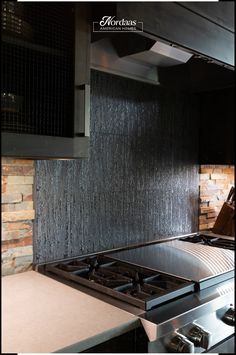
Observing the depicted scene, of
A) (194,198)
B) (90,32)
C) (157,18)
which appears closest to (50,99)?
(90,32)

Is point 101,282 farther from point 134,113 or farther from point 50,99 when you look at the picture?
point 134,113

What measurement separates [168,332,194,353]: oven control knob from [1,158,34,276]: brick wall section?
2.14 feet

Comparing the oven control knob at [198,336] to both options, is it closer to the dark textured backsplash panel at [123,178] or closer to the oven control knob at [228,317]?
the oven control knob at [228,317]

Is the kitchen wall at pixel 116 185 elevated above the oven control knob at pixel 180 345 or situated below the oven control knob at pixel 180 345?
above

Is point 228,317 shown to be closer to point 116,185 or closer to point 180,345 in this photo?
point 180,345

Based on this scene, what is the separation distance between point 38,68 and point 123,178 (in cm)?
81

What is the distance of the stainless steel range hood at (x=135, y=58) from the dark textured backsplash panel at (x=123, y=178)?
0.05 m

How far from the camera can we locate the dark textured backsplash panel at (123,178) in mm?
1440

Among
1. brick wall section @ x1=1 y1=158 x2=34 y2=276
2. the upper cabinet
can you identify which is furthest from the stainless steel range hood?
brick wall section @ x1=1 y1=158 x2=34 y2=276

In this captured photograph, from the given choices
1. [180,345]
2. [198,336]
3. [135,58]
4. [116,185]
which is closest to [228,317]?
[198,336]

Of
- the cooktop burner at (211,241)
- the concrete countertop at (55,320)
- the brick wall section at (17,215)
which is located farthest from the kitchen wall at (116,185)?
the concrete countertop at (55,320)

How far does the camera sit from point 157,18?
3.54 feet

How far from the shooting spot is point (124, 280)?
3.96 ft

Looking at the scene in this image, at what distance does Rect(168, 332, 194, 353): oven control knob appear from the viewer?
0.96 m
